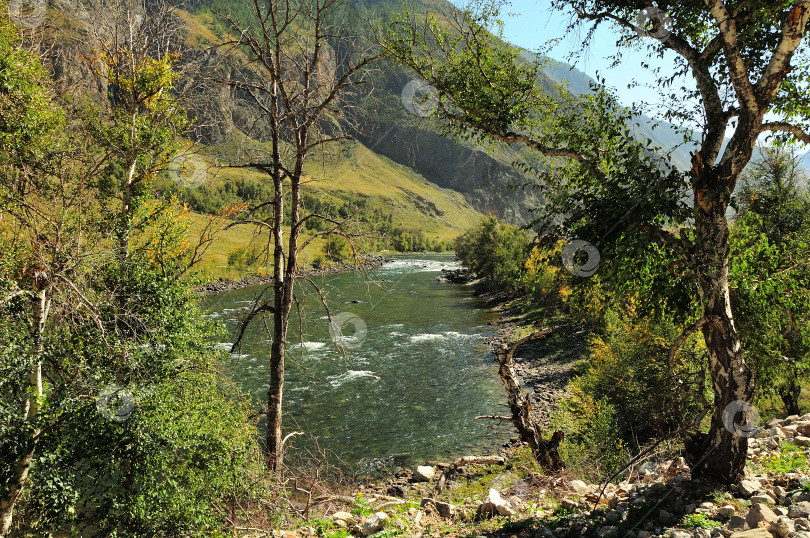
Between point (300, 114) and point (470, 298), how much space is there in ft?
154

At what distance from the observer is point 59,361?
7973mm

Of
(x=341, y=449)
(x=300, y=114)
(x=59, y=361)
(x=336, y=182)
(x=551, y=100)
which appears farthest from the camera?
(x=341, y=449)

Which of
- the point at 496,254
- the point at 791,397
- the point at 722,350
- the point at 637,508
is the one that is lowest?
the point at 791,397

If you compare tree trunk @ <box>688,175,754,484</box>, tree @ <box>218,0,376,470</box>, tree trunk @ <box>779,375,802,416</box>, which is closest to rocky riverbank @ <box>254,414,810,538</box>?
tree trunk @ <box>688,175,754,484</box>

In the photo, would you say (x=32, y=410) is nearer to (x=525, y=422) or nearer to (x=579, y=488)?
(x=579, y=488)

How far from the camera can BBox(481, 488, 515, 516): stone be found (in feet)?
25.7

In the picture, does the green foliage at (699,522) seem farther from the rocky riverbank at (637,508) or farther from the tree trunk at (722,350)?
the tree trunk at (722,350)

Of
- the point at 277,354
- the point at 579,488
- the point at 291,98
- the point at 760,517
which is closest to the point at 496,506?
the point at 579,488

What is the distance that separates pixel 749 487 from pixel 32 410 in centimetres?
1040

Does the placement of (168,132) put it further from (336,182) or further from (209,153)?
(336,182)

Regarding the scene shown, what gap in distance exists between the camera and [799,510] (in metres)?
4.65

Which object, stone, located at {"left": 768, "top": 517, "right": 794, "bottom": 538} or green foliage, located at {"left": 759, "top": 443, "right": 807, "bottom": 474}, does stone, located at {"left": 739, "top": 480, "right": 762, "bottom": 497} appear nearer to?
green foliage, located at {"left": 759, "top": 443, "right": 807, "bottom": 474}

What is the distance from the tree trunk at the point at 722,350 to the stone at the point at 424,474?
10412 mm

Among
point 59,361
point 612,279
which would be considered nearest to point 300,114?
point 59,361
